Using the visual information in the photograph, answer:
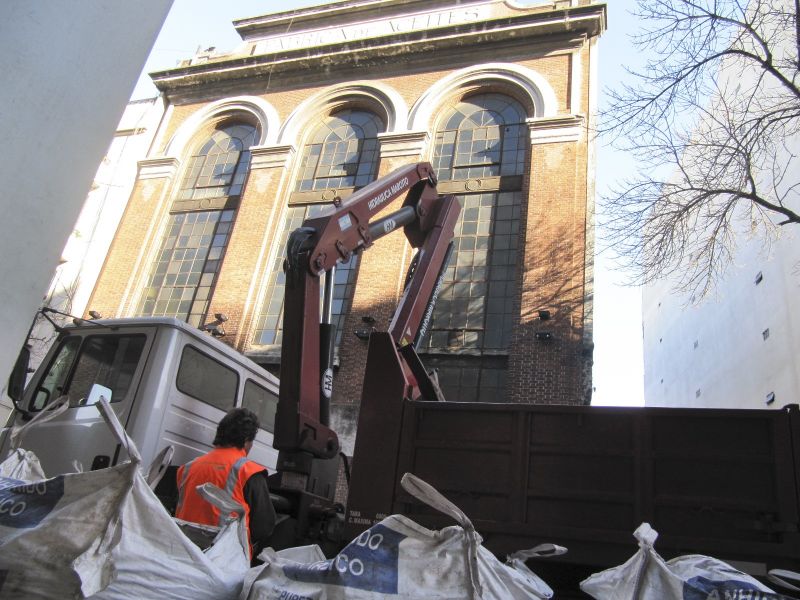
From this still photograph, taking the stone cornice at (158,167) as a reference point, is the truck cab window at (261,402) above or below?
below

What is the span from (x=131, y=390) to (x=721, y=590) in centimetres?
437

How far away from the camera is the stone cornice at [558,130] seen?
600 inches

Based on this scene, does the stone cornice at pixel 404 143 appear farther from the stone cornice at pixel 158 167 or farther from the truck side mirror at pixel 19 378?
the truck side mirror at pixel 19 378

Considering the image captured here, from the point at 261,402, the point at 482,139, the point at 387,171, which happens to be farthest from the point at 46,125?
the point at 482,139

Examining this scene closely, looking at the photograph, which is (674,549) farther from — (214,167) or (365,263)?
(214,167)

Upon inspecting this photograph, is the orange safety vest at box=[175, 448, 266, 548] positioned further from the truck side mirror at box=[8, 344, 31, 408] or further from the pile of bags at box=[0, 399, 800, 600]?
the truck side mirror at box=[8, 344, 31, 408]

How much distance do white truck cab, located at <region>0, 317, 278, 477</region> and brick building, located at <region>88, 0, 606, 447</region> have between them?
7870 mm

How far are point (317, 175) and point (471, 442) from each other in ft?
46.0

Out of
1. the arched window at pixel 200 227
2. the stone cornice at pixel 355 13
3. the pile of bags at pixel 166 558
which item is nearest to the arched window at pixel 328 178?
the arched window at pixel 200 227

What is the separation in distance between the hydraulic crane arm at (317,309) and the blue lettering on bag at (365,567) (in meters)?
2.17

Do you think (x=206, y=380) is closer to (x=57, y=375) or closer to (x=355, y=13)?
(x=57, y=375)

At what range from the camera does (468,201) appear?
51.6ft

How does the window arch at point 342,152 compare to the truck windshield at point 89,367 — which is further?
the window arch at point 342,152

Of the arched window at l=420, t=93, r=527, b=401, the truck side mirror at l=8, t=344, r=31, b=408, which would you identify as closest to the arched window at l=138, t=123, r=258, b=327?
the arched window at l=420, t=93, r=527, b=401
